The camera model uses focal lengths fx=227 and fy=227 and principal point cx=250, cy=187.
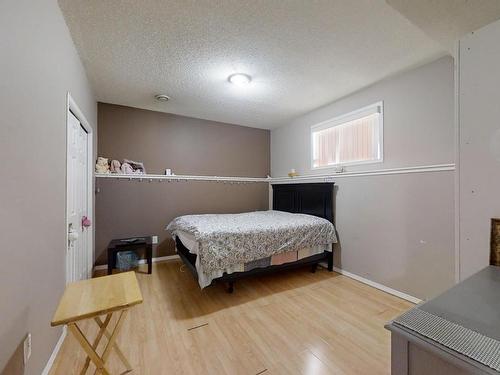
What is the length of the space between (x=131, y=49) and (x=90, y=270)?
2.71 meters

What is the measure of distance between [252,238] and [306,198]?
152cm

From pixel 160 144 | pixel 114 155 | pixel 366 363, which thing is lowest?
pixel 366 363

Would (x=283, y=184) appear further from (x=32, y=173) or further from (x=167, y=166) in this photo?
(x=32, y=173)

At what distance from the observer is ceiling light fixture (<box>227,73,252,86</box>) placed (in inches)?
101

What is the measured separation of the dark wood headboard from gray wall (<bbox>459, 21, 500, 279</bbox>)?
1945 mm

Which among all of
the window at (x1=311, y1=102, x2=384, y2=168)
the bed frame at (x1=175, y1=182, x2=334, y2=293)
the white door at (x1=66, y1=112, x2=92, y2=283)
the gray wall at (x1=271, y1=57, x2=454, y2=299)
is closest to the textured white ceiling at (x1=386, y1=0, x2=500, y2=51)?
the gray wall at (x1=271, y1=57, x2=454, y2=299)

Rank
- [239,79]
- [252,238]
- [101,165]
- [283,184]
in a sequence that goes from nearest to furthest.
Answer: [252,238], [239,79], [101,165], [283,184]

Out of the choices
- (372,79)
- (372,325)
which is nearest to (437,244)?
(372,325)

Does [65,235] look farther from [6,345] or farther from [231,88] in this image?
[231,88]

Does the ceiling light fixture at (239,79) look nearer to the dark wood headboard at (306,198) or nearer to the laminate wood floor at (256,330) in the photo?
the dark wood headboard at (306,198)

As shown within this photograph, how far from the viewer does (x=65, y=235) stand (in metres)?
1.78

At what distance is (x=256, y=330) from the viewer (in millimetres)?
1907

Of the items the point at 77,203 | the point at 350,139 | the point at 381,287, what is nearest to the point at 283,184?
the point at 350,139

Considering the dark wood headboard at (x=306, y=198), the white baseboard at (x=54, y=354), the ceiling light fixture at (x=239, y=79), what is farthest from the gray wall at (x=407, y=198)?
the white baseboard at (x=54, y=354)
